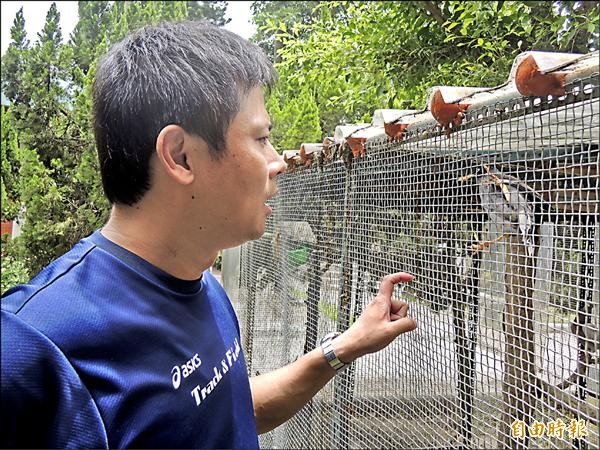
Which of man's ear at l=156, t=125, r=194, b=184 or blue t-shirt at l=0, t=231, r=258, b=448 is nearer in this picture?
→ blue t-shirt at l=0, t=231, r=258, b=448

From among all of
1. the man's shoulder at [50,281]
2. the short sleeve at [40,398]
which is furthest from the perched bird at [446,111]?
the short sleeve at [40,398]

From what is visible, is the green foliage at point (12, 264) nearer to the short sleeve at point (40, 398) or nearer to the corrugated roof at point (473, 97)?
the corrugated roof at point (473, 97)

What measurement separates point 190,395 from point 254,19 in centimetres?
57

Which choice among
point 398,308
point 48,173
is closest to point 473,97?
point 398,308

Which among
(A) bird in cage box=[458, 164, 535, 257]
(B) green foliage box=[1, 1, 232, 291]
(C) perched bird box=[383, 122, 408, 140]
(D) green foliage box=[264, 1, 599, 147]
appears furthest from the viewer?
(B) green foliage box=[1, 1, 232, 291]

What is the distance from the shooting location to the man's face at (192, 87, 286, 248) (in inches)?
29.3

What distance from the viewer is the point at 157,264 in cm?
74

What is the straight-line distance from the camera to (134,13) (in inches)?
45.8

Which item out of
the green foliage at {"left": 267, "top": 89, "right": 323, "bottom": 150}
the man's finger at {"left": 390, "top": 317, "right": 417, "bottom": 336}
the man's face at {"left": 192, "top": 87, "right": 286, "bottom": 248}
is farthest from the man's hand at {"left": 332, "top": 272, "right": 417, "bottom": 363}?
the green foliage at {"left": 267, "top": 89, "right": 323, "bottom": 150}

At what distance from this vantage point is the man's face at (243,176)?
2.44 ft

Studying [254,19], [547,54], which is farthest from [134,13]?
[547,54]

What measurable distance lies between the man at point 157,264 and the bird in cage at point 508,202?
49 centimetres

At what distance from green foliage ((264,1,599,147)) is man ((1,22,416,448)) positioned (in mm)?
168

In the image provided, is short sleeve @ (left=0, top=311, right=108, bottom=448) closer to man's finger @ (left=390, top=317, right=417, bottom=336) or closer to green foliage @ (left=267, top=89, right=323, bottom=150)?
man's finger @ (left=390, top=317, right=417, bottom=336)
